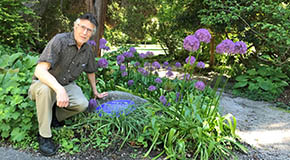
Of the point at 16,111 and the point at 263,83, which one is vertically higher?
the point at 16,111

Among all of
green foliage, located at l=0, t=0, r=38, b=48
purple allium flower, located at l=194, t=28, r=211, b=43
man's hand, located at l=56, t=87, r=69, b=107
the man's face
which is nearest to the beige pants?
man's hand, located at l=56, t=87, r=69, b=107

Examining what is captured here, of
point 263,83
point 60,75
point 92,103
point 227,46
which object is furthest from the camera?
point 263,83

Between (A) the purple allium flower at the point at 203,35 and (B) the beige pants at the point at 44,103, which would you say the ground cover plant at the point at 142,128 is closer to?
(A) the purple allium flower at the point at 203,35

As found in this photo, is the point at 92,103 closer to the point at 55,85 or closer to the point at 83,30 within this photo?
the point at 55,85

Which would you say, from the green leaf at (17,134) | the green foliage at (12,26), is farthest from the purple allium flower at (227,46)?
the green foliage at (12,26)

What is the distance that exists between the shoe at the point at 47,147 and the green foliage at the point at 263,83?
4129 millimetres

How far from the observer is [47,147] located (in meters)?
2.11

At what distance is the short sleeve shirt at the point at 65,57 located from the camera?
2117 mm

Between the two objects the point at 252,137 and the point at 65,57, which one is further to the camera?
the point at 252,137

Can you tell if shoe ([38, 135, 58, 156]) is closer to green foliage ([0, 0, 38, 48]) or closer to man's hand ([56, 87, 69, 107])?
man's hand ([56, 87, 69, 107])

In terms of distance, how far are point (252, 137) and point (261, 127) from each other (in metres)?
0.52

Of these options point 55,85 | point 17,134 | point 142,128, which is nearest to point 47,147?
point 17,134

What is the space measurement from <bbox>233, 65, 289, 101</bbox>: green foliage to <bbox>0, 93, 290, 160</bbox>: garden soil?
30 centimetres

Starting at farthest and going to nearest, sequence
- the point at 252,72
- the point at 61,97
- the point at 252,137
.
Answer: the point at 252,72, the point at 252,137, the point at 61,97
